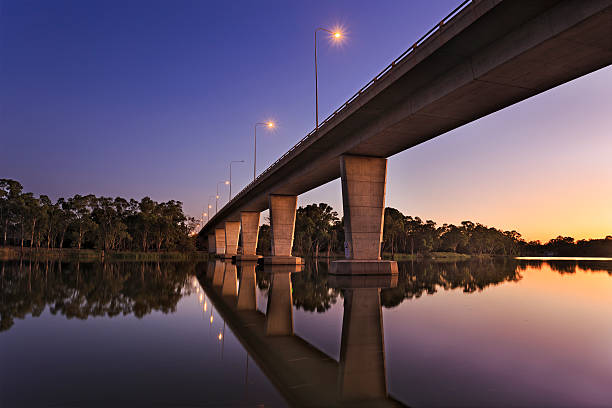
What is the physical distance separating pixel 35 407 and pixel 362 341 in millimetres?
5303

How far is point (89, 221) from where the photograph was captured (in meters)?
88.1

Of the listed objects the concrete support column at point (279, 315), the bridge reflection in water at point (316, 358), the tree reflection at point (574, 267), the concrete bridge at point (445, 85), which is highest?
the concrete bridge at point (445, 85)

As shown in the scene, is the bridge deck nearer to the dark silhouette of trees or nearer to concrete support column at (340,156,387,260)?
concrete support column at (340,156,387,260)

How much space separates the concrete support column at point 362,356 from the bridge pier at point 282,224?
38.4 meters

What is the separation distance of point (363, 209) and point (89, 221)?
81014 millimetres

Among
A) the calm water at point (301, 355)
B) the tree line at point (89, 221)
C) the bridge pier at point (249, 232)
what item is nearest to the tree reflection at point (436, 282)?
the calm water at point (301, 355)

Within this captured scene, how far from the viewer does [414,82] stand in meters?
20.1

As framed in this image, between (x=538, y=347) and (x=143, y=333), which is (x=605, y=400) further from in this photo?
(x=143, y=333)

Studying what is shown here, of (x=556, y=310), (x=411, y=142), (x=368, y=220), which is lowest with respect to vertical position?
(x=556, y=310)

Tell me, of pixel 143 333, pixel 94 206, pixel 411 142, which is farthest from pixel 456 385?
pixel 94 206

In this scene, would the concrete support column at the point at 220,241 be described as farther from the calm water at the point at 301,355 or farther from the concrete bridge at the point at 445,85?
the calm water at the point at 301,355

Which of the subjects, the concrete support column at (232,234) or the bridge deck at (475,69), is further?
the concrete support column at (232,234)

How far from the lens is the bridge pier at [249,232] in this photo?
6512cm

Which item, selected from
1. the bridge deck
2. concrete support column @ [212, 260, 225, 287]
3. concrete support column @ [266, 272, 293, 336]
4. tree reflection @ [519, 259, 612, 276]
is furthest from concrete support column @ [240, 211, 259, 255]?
concrete support column @ [266, 272, 293, 336]
